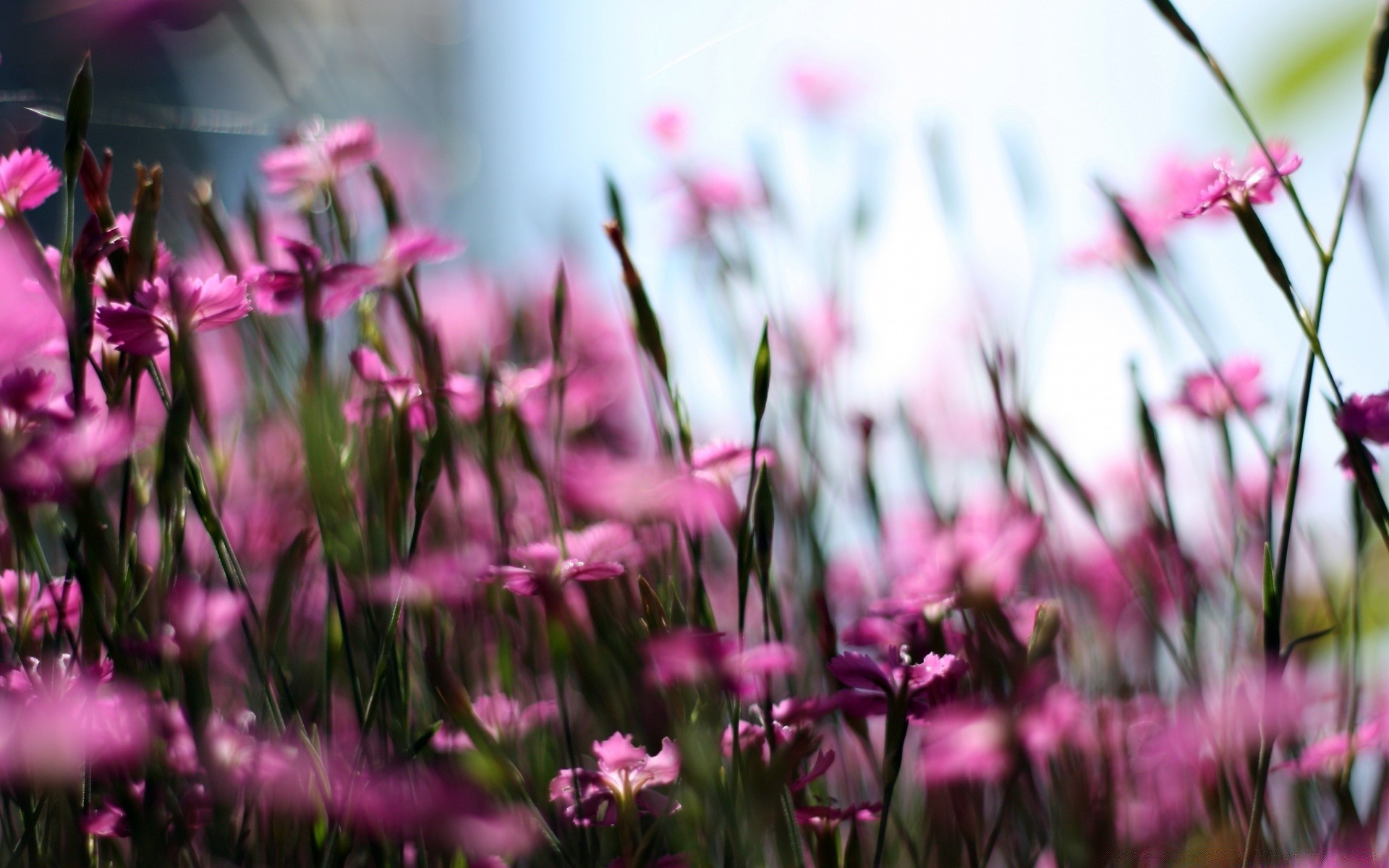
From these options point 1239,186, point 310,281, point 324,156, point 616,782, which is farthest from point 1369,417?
point 324,156

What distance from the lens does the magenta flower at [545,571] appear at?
42cm

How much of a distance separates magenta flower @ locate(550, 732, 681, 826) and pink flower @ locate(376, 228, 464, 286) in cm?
24

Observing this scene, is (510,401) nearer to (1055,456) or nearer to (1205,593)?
(1055,456)

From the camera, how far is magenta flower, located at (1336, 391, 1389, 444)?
38 cm

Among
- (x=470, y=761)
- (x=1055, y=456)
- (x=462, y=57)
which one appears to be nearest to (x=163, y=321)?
(x=470, y=761)

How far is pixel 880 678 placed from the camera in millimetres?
374

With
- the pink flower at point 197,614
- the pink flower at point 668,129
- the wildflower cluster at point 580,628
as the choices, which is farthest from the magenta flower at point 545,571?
the pink flower at point 668,129

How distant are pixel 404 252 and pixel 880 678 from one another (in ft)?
0.98

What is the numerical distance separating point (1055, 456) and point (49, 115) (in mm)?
539

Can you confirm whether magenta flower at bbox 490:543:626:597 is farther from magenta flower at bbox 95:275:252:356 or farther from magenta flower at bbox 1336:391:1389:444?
magenta flower at bbox 1336:391:1389:444

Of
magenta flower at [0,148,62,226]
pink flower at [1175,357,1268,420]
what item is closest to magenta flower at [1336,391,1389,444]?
pink flower at [1175,357,1268,420]

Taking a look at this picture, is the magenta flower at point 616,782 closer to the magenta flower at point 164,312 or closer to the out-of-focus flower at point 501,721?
the out-of-focus flower at point 501,721

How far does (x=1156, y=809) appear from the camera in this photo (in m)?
0.55

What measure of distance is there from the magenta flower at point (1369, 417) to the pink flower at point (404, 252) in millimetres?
389
